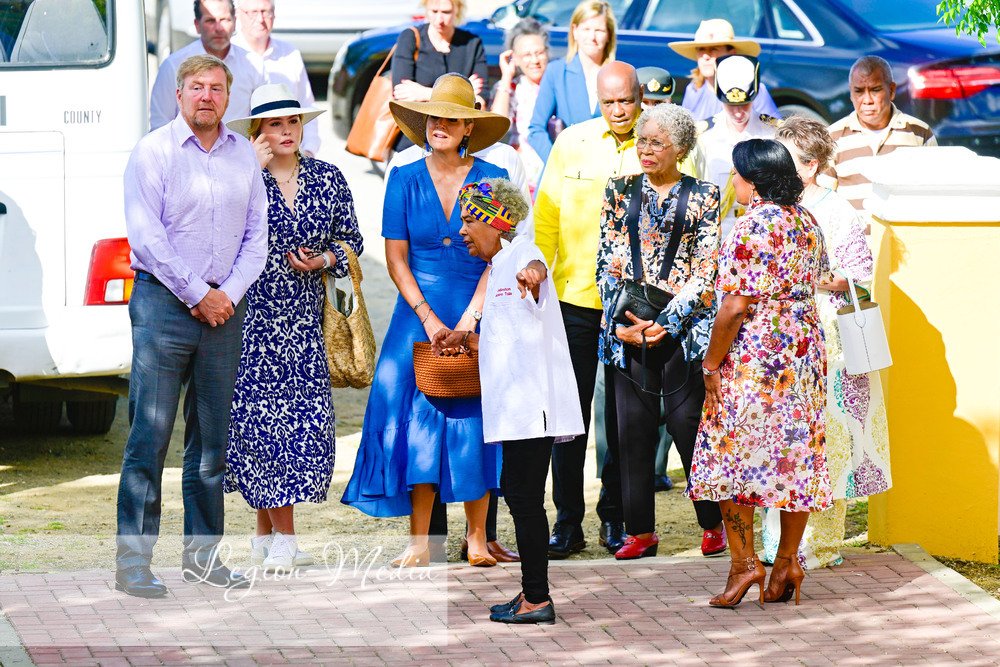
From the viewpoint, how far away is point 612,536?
6.70m

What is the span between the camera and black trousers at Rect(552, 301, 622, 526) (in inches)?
254

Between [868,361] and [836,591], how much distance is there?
0.99 m

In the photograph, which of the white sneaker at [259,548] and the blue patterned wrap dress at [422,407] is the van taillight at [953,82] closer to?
the blue patterned wrap dress at [422,407]

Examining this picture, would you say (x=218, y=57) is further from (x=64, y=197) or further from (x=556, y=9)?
(x=556, y=9)

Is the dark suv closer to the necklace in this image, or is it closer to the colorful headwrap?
the necklace

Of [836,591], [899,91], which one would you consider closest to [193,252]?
[836,591]

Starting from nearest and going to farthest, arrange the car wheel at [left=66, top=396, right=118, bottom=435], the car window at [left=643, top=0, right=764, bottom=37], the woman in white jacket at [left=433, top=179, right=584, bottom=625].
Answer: the woman in white jacket at [left=433, top=179, right=584, bottom=625] → the car wheel at [left=66, top=396, right=118, bottom=435] → the car window at [left=643, top=0, right=764, bottom=37]

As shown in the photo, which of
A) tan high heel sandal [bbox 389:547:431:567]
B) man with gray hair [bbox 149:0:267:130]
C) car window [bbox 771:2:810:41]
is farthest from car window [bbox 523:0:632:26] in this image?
tan high heel sandal [bbox 389:547:431:567]

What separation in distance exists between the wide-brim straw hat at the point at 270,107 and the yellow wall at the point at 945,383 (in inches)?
110

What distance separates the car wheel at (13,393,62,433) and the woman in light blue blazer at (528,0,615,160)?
140 inches

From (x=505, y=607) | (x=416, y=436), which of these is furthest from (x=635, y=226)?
(x=505, y=607)

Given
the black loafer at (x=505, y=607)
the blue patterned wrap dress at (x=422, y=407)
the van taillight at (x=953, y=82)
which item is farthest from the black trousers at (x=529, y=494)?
the van taillight at (x=953, y=82)

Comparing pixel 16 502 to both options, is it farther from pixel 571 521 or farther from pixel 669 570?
pixel 669 570

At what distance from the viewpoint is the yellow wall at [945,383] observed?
6.30m
